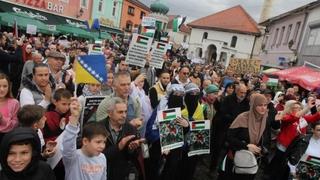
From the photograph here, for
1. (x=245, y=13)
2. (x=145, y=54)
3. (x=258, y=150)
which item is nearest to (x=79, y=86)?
(x=145, y=54)

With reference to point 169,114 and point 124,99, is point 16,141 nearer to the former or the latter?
point 124,99

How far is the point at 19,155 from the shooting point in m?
2.56

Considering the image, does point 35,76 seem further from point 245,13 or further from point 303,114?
point 245,13

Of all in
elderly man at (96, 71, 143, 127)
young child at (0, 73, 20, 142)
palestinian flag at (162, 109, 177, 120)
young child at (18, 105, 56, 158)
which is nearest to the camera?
young child at (18, 105, 56, 158)

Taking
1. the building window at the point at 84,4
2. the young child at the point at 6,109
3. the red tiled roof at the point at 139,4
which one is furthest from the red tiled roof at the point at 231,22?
the young child at the point at 6,109

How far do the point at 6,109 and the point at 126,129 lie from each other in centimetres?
131

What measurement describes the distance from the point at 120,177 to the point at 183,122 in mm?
1410

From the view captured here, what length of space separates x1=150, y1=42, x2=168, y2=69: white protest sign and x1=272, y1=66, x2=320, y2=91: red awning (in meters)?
6.82

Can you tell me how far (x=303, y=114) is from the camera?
6227mm

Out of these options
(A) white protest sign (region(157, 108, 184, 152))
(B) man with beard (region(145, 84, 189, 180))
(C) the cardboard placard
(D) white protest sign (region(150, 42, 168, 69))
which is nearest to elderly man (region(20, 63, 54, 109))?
(A) white protest sign (region(157, 108, 184, 152))

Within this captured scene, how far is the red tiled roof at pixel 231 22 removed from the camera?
2282 inches

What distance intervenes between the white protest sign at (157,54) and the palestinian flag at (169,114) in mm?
2976

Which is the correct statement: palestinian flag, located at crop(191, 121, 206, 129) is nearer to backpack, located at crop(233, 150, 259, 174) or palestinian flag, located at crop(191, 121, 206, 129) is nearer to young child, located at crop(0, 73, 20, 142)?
backpack, located at crop(233, 150, 259, 174)

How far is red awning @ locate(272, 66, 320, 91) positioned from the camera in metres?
12.4
